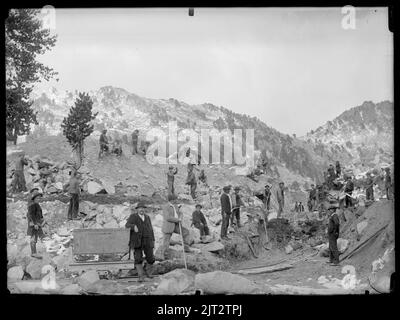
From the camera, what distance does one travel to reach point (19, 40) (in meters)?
7.19

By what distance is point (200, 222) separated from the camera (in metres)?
7.20

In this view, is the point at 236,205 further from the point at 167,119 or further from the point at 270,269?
Result: the point at 167,119

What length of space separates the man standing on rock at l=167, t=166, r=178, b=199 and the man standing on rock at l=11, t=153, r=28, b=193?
169 cm

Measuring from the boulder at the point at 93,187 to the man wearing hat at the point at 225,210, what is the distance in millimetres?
1469

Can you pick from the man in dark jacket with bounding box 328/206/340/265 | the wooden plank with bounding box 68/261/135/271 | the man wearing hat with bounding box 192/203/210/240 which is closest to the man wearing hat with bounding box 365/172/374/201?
the man in dark jacket with bounding box 328/206/340/265

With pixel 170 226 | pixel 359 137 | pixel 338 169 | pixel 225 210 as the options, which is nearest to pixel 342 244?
pixel 338 169

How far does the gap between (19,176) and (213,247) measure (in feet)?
7.99

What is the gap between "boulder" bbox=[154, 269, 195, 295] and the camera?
22.9ft

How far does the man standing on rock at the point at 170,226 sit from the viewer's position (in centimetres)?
713

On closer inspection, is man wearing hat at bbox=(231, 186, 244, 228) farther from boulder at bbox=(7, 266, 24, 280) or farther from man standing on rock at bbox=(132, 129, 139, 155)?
boulder at bbox=(7, 266, 24, 280)

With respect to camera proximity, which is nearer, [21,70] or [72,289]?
[72,289]

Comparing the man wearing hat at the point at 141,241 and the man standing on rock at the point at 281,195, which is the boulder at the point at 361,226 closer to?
the man standing on rock at the point at 281,195
